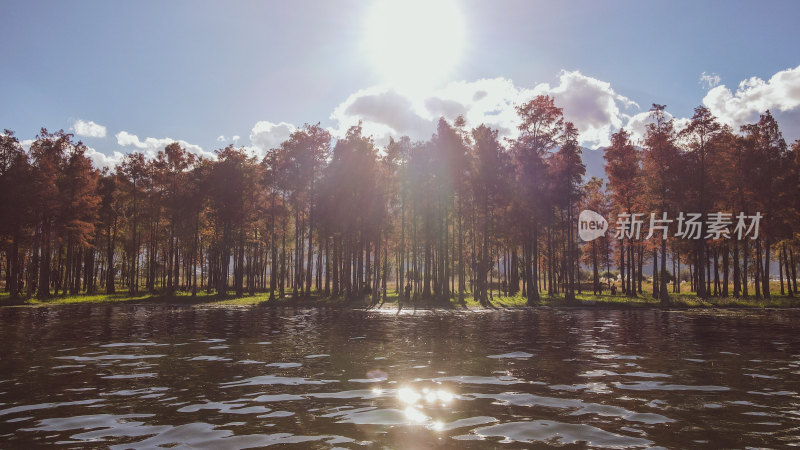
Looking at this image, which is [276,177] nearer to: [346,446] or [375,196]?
[375,196]

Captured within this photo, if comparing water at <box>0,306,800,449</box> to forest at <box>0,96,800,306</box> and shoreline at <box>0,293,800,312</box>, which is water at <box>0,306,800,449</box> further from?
forest at <box>0,96,800,306</box>

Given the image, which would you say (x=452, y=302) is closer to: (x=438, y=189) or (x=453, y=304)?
(x=453, y=304)

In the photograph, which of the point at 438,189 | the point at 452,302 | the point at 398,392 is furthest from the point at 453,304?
the point at 398,392

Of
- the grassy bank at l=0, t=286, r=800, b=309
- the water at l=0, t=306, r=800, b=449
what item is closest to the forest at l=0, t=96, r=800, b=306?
the grassy bank at l=0, t=286, r=800, b=309

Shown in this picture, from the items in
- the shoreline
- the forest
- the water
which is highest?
the forest

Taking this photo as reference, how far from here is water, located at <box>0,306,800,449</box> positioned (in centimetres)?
659

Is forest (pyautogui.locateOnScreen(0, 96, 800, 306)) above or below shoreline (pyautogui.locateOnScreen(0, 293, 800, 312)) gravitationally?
above

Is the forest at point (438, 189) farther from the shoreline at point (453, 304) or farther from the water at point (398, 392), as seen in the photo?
the water at point (398, 392)

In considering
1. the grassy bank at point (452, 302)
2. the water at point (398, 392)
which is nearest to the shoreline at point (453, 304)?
the grassy bank at point (452, 302)

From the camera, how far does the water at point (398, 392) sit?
6.59 meters

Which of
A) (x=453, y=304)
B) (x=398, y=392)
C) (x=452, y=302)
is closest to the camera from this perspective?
(x=398, y=392)

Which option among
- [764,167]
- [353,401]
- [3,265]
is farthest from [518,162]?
[3,265]

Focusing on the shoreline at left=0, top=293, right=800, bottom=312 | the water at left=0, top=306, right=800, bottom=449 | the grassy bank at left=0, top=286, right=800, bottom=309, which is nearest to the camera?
the water at left=0, top=306, right=800, bottom=449

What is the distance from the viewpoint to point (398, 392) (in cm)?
945
